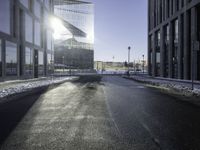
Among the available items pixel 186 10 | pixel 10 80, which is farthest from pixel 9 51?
pixel 186 10

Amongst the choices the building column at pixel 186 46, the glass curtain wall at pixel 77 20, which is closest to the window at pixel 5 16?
the building column at pixel 186 46

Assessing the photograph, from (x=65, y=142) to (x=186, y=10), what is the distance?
35.5m

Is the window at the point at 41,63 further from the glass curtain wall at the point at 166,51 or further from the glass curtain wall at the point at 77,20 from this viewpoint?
the glass curtain wall at the point at 77,20

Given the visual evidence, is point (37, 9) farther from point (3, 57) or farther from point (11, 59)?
point (3, 57)

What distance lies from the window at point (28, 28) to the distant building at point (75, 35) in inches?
2373

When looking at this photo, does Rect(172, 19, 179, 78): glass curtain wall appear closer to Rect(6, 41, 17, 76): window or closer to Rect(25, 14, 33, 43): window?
Rect(25, 14, 33, 43): window

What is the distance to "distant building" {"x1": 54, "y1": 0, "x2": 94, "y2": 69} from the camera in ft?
361

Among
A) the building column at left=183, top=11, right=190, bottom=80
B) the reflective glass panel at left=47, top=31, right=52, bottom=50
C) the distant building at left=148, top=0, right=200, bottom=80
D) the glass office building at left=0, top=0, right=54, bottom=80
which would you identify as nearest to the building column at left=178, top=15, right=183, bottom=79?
the distant building at left=148, top=0, right=200, bottom=80

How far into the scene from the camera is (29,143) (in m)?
6.32

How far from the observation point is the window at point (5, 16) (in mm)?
32375

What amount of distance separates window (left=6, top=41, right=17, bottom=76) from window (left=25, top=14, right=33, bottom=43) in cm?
657

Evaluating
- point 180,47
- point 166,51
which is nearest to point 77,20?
point 166,51

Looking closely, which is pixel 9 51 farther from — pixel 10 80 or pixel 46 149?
pixel 46 149

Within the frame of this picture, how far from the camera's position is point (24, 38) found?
4172 centimetres
